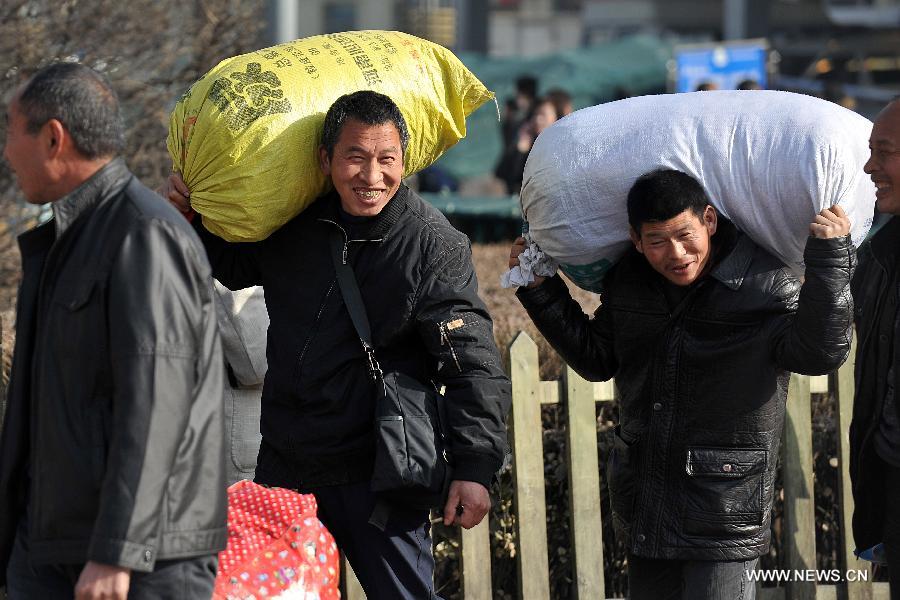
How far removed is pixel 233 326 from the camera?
162 inches

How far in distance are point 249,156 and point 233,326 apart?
75cm

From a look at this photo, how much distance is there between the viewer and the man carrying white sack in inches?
136

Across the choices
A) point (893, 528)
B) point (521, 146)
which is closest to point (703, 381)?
point (893, 528)

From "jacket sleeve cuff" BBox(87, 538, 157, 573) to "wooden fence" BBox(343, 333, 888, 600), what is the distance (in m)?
2.08

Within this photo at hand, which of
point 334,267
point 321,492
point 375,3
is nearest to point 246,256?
point 334,267

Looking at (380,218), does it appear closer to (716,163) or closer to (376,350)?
(376,350)

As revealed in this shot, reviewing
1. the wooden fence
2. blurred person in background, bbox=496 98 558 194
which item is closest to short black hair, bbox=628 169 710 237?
the wooden fence

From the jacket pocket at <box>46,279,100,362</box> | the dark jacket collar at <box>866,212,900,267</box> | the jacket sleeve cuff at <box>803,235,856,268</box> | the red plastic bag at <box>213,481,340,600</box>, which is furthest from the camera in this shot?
the dark jacket collar at <box>866,212,900,267</box>

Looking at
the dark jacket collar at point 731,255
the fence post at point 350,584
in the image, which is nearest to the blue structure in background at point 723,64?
the fence post at point 350,584

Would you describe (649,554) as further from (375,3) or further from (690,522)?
(375,3)

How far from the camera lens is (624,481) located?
3664mm

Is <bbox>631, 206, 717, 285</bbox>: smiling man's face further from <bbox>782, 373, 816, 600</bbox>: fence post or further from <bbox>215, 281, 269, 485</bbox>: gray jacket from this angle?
<bbox>782, 373, 816, 600</bbox>: fence post

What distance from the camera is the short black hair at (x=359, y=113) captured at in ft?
11.6

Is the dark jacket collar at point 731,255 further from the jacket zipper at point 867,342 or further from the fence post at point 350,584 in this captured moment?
the fence post at point 350,584
